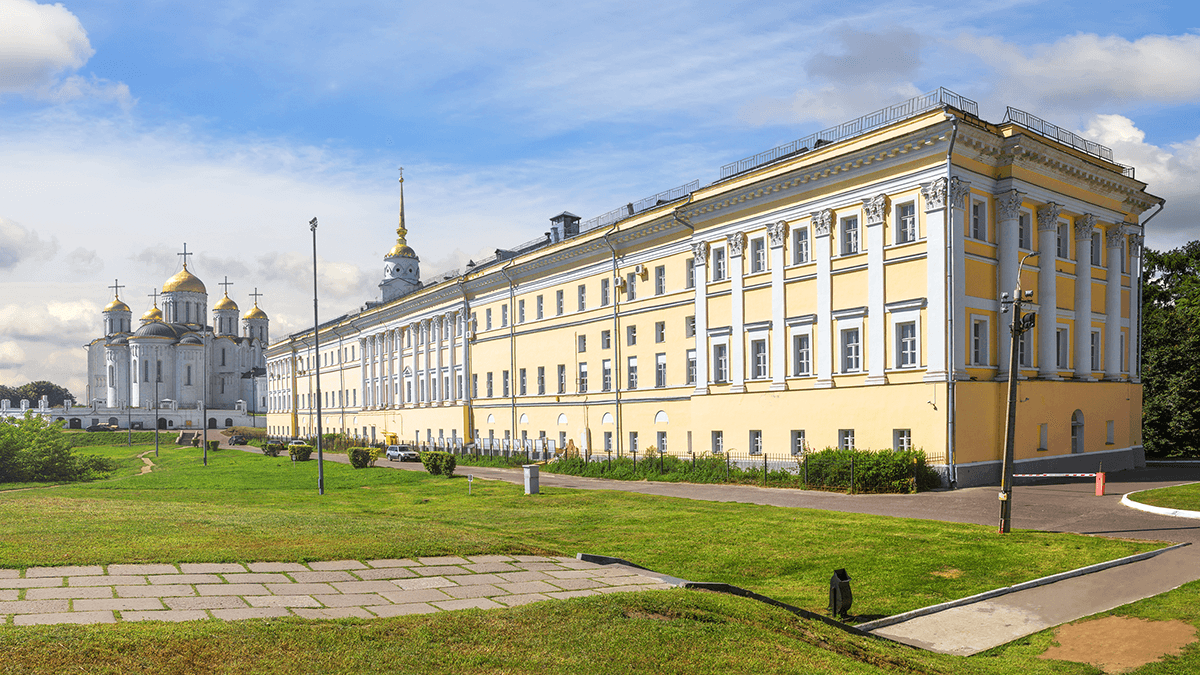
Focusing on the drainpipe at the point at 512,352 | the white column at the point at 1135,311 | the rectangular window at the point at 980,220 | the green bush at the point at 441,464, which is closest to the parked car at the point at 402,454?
the drainpipe at the point at 512,352

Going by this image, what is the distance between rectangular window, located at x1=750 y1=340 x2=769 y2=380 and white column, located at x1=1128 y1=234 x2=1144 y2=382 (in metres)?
17.3

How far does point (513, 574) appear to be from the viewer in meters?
12.2

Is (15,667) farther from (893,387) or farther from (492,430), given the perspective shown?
(492,430)

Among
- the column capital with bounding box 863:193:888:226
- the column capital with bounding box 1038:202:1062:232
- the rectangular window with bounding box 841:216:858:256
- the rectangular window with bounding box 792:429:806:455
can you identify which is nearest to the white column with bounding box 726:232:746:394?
the rectangular window with bounding box 792:429:806:455

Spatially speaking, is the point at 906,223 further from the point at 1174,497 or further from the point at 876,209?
the point at 1174,497

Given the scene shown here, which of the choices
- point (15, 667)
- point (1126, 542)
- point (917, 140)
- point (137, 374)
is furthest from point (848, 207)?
point (137, 374)

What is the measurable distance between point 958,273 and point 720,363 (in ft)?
41.7

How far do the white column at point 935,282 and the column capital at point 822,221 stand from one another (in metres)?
4.23

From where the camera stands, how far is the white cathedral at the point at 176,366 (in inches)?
5344

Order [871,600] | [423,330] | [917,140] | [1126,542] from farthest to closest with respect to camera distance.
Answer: [423,330], [917,140], [1126,542], [871,600]

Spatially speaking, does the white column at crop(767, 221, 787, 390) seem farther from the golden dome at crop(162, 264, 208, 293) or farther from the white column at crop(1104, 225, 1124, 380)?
the golden dome at crop(162, 264, 208, 293)

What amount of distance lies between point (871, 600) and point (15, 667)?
11335mm

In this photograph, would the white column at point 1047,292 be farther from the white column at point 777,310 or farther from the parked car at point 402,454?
the parked car at point 402,454

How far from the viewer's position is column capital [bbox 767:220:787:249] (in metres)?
35.8
